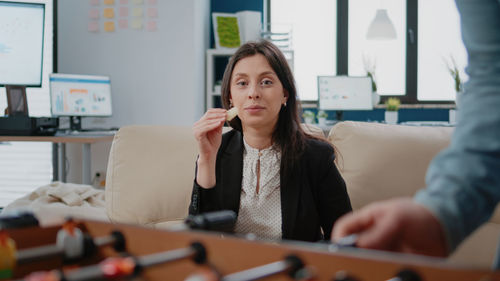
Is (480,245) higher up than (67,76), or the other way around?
(67,76)

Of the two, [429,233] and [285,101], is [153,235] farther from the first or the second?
[285,101]

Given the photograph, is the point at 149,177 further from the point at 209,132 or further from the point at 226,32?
the point at 226,32

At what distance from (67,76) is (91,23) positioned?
677 mm

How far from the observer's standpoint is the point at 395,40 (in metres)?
4.82

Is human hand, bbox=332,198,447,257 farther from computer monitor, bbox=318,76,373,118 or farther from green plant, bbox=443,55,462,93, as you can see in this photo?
green plant, bbox=443,55,462,93

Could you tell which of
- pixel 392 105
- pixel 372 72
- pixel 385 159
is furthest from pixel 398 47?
pixel 385 159

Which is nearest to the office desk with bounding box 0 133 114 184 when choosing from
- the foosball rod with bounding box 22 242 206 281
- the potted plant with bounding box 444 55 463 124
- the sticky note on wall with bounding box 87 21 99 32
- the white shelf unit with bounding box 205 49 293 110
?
the sticky note on wall with bounding box 87 21 99 32

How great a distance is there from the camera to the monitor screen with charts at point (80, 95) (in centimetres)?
345

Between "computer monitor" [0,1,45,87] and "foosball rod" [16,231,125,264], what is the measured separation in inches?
126

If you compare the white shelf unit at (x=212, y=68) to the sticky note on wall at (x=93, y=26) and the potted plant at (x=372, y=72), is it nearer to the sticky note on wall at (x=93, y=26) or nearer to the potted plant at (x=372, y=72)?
the potted plant at (x=372, y=72)

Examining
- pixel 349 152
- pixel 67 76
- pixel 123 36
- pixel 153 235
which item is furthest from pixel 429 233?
pixel 123 36

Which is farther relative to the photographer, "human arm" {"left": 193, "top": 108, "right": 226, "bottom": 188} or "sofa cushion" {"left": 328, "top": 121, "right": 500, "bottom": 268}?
"sofa cushion" {"left": 328, "top": 121, "right": 500, "bottom": 268}

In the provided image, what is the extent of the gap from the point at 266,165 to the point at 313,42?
3609 millimetres

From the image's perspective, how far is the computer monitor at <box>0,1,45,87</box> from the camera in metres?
3.36
